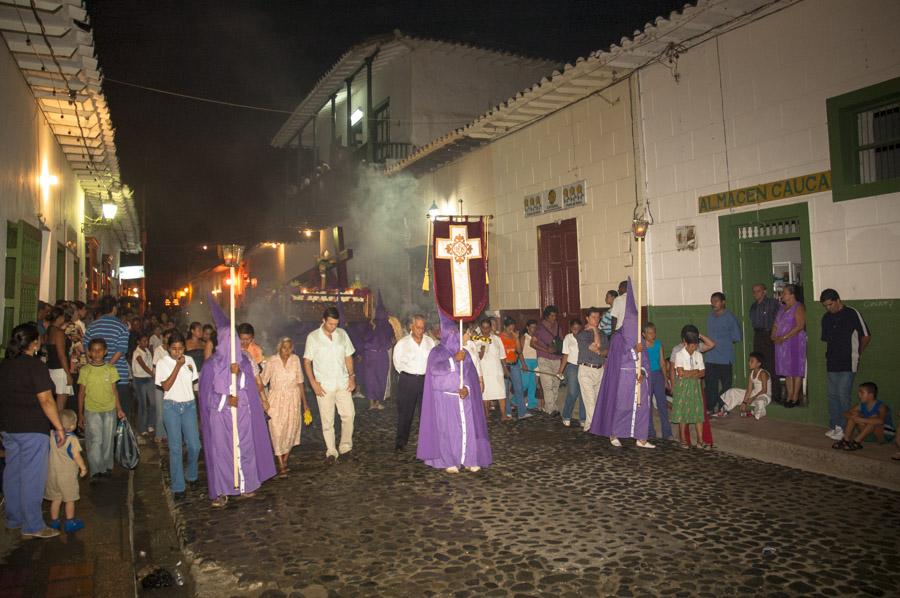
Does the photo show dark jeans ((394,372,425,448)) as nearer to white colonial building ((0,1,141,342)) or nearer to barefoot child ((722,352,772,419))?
barefoot child ((722,352,772,419))

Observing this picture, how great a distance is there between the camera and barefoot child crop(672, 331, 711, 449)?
8242 mm

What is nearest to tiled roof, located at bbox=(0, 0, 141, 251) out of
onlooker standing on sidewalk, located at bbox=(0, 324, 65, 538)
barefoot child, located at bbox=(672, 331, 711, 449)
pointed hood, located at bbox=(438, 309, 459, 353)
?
onlooker standing on sidewalk, located at bbox=(0, 324, 65, 538)

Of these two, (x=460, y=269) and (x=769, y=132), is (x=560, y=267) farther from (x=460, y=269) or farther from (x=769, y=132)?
(x=460, y=269)

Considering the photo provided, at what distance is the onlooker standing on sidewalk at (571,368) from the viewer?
33.5 ft

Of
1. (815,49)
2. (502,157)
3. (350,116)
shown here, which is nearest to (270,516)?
(815,49)

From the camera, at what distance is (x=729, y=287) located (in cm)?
976

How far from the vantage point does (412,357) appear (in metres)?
8.91

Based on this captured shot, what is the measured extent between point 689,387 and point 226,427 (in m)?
5.72

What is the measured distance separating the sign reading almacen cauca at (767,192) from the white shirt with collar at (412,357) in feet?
16.4

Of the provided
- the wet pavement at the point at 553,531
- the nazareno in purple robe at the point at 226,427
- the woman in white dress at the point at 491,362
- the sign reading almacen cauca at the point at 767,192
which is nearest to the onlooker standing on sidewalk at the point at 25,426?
the wet pavement at the point at 553,531

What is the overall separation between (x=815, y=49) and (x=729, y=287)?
3.45 meters

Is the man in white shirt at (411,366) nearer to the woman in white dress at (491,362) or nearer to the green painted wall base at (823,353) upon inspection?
the woman in white dress at (491,362)

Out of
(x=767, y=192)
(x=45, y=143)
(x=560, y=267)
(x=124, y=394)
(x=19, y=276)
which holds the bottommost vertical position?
(x=124, y=394)

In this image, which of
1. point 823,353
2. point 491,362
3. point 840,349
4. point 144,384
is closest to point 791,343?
point 823,353
